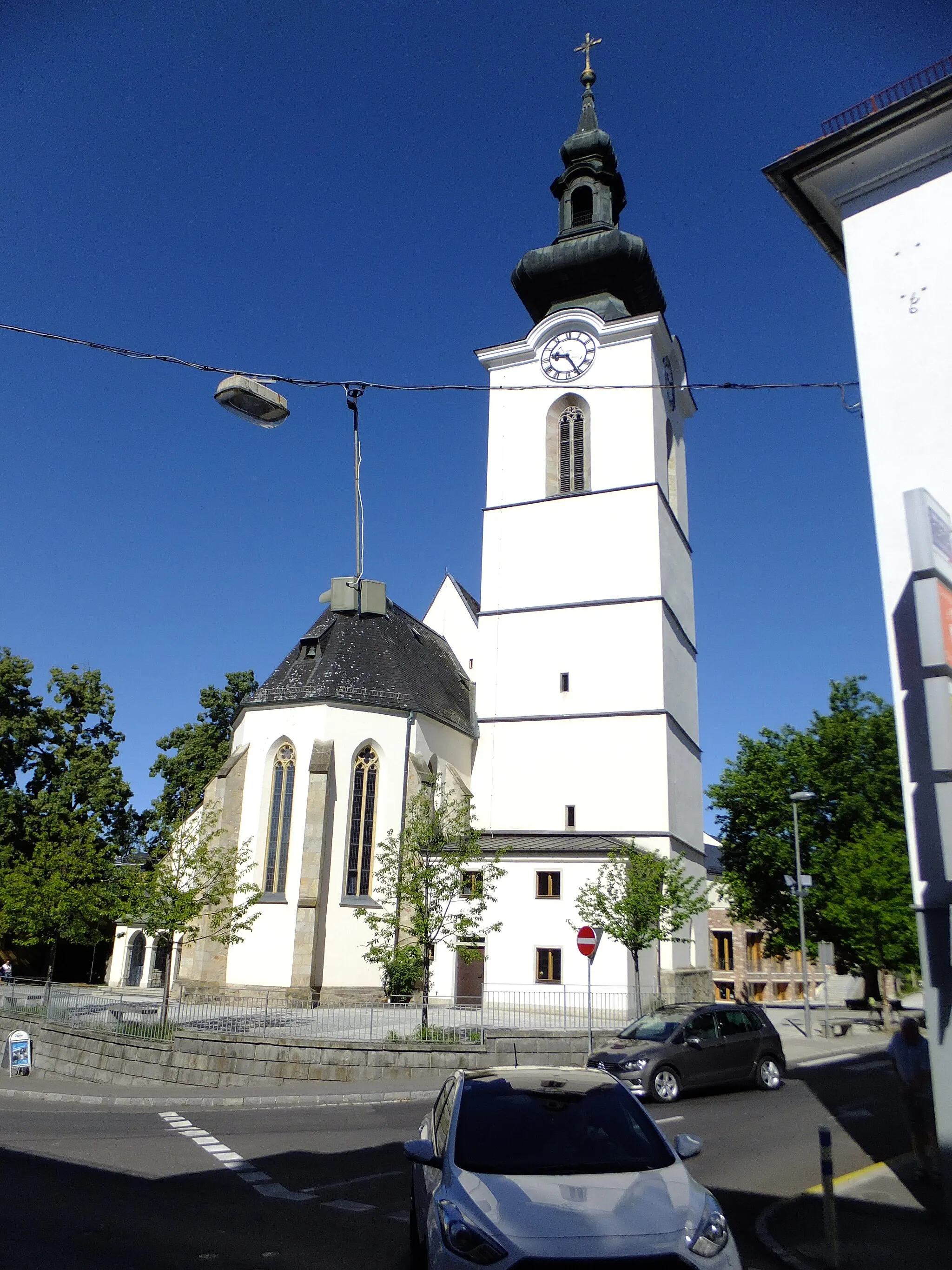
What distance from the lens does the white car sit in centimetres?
418

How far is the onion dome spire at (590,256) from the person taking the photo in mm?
32219

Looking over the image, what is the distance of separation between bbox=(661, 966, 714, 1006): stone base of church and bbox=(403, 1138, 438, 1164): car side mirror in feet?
64.3

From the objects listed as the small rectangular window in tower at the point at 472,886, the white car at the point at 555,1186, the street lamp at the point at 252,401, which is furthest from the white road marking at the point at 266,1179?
the small rectangular window in tower at the point at 472,886

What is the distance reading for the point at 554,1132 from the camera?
514cm

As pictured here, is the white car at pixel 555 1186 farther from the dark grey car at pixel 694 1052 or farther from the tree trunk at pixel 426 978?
the tree trunk at pixel 426 978

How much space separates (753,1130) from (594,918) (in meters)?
12.4

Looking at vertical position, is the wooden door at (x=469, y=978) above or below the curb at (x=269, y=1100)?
above

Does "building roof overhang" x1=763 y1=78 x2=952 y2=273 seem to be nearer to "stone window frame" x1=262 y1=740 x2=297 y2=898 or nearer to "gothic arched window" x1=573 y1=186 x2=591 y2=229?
"stone window frame" x1=262 y1=740 x2=297 y2=898

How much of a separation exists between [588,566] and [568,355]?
8004 mm

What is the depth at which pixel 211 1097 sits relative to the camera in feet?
45.2

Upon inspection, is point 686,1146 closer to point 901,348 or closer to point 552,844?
point 901,348

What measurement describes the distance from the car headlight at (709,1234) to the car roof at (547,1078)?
112 centimetres

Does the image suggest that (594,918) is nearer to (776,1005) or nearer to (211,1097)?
(211,1097)

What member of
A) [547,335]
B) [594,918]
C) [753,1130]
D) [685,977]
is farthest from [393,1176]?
[547,335]
